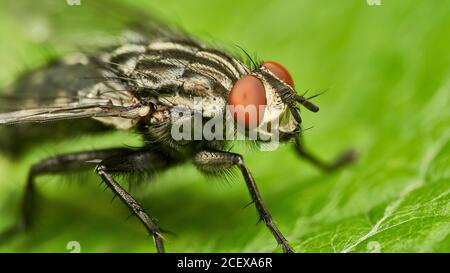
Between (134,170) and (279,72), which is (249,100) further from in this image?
(134,170)

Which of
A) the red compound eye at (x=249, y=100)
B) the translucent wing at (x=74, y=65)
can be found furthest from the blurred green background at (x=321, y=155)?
the red compound eye at (x=249, y=100)

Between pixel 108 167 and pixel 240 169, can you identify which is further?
pixel 108 167

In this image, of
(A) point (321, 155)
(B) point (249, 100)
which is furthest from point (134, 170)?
(A) point (321, 155)

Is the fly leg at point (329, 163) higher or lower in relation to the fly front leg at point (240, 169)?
higher

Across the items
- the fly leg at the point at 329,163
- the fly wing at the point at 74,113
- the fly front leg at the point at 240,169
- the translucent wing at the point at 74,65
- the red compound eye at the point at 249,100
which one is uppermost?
the translucent wing at the point at 74,65

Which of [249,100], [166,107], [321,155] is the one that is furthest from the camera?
[321,155]

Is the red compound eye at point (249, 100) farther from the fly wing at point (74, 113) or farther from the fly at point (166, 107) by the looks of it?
the fly wing at point (74, 113)
